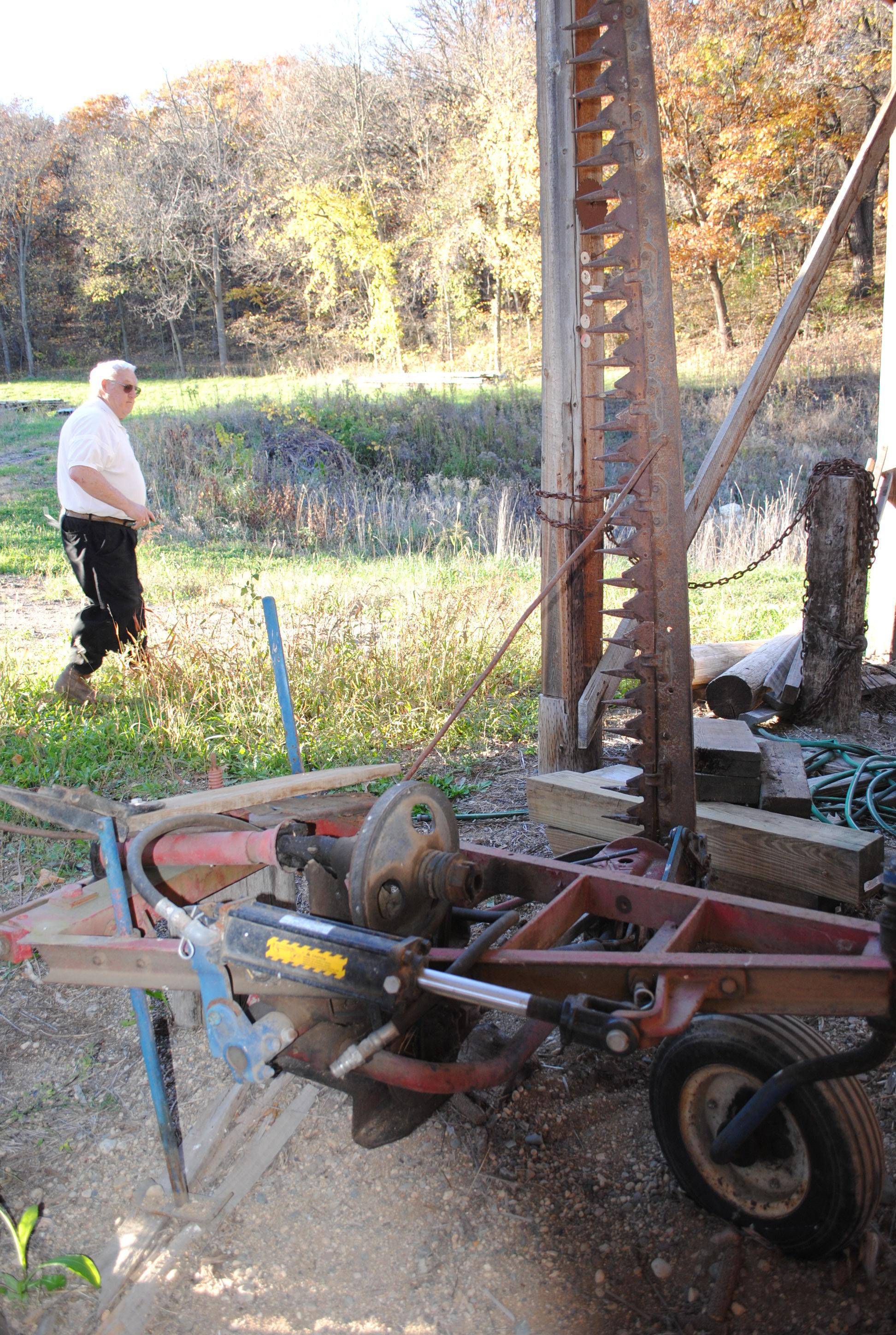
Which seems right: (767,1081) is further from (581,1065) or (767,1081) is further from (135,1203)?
(135,1203)

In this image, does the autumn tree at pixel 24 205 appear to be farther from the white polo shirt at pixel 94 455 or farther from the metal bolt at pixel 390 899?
the metal bolt at pixel 390 899

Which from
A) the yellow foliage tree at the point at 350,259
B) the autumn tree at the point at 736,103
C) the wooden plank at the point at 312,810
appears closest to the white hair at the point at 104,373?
the wooden plank at the point at 312,810

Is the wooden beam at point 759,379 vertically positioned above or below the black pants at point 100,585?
above

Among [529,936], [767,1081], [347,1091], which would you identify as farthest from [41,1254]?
[767,1081]

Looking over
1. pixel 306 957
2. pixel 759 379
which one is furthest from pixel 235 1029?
pixel 759 379

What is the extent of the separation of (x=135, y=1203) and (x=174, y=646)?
3815 millimetres

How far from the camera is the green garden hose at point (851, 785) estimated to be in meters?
4.00

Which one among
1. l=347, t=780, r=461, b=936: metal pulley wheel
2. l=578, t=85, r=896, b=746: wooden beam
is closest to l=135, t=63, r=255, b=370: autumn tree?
l=578, t=85, r=896, b=746: wooden beam

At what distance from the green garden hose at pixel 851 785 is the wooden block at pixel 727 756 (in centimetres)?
31

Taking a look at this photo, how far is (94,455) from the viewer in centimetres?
556

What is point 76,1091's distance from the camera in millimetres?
2865

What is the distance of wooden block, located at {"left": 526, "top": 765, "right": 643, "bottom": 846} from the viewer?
12.2ft

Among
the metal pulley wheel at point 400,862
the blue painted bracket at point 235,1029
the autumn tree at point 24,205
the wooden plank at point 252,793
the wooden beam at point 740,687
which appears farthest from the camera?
the autumn tree at point 24,205

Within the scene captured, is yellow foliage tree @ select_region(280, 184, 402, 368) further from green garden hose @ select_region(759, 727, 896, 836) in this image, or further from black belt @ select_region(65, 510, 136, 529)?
green garden hose @ select_region(759, 727, 896, 836)
